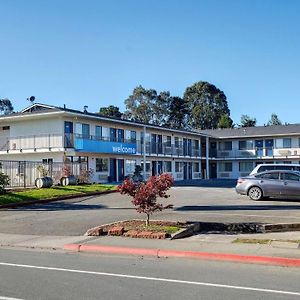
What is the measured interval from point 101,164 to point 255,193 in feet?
71.7

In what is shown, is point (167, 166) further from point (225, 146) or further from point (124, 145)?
point (225, 146)

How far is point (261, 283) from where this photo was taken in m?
7.86

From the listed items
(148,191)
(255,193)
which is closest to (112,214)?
(148,191)

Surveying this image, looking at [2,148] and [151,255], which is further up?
[2,148]

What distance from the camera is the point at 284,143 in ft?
198

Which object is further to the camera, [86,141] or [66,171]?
[86,141]

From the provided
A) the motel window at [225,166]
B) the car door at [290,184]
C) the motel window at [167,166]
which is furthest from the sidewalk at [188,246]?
the motel window at [225,166]

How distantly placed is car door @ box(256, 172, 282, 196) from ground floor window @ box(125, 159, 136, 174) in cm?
2444

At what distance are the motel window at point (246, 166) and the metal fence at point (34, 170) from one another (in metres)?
30.1

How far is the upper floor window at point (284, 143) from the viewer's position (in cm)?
6005

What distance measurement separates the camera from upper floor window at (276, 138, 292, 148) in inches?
2364

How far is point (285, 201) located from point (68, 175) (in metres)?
16.1

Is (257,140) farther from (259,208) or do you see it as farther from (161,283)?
(161,283)

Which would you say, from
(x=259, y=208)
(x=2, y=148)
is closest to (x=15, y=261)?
(x=259, y=208)
